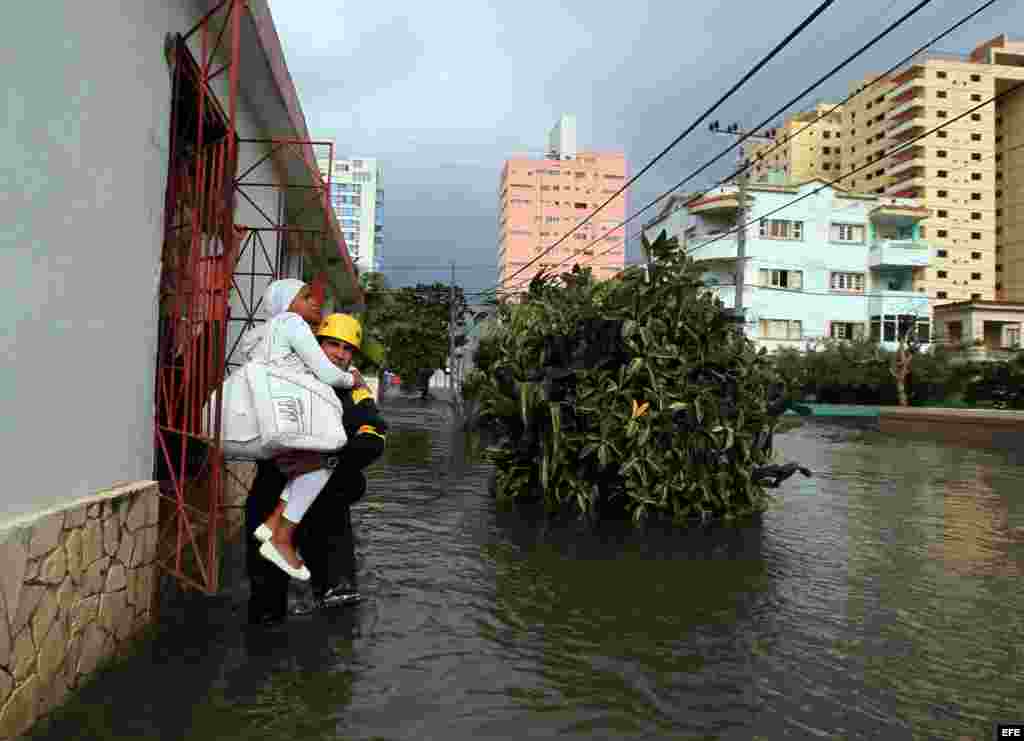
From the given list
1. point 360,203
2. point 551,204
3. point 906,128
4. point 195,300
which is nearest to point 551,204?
point 551,204

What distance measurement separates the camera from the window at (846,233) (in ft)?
153

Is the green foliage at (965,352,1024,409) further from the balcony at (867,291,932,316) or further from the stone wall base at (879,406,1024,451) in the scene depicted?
the balcony at (867,291,932,316)

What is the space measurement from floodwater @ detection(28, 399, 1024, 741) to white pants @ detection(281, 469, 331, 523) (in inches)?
25.3

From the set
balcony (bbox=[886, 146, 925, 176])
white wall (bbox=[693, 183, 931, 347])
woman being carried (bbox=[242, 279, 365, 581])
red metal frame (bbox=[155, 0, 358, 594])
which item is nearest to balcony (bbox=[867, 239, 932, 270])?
white wall (bbox=[693, 183, 931, 347])

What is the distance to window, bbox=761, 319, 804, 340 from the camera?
148ft

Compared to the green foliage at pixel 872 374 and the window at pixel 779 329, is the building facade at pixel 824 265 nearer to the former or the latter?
the window at pixel 779 329

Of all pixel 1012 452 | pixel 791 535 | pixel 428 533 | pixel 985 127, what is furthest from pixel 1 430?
pixel 985 127

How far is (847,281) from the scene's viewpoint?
47000 mm

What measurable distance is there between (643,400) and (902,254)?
45538 millimetres

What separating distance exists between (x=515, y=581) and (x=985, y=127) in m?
81.8

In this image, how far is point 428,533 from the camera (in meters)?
6.57

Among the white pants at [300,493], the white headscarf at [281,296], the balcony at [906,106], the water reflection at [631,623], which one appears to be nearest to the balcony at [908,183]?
the balcony at [906,106]

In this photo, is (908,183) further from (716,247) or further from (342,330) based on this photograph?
(342,330)

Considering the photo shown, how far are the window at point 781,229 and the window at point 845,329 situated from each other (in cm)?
587
